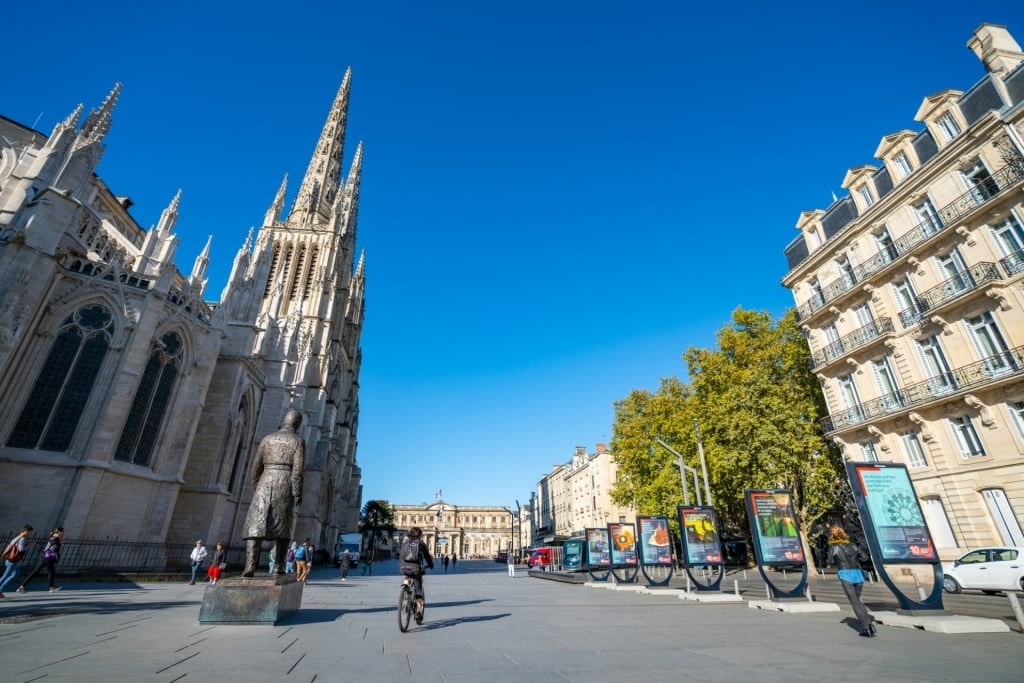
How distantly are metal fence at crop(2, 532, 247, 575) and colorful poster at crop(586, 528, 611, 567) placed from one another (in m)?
18.4

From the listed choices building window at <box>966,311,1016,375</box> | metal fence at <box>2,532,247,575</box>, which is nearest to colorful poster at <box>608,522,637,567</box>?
building window at <box>966,311,1016,375</box>

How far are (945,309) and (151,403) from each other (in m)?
34.0

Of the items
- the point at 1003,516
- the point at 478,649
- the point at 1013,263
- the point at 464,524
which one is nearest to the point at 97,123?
the point at 478,649

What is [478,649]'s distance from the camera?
5723 millimetres

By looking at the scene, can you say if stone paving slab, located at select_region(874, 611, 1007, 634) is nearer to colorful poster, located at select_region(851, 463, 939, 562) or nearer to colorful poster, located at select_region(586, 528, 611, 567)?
colorful poster, located at select_region(851, 463, 939, 562)

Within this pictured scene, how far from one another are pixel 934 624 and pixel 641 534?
392 inches

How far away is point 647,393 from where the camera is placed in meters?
39.4

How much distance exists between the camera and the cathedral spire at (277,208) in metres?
49.1

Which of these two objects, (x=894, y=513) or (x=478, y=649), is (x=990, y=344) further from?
(x=478, y=649)

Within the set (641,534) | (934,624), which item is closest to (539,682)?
(934,624)

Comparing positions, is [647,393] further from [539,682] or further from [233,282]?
[539,682]

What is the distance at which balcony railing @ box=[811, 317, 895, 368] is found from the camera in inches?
816

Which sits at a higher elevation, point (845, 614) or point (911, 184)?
point (911, 184)

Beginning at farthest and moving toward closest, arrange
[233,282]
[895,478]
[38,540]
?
1. [233,282]
2. [38,540]
3. [895,478]
